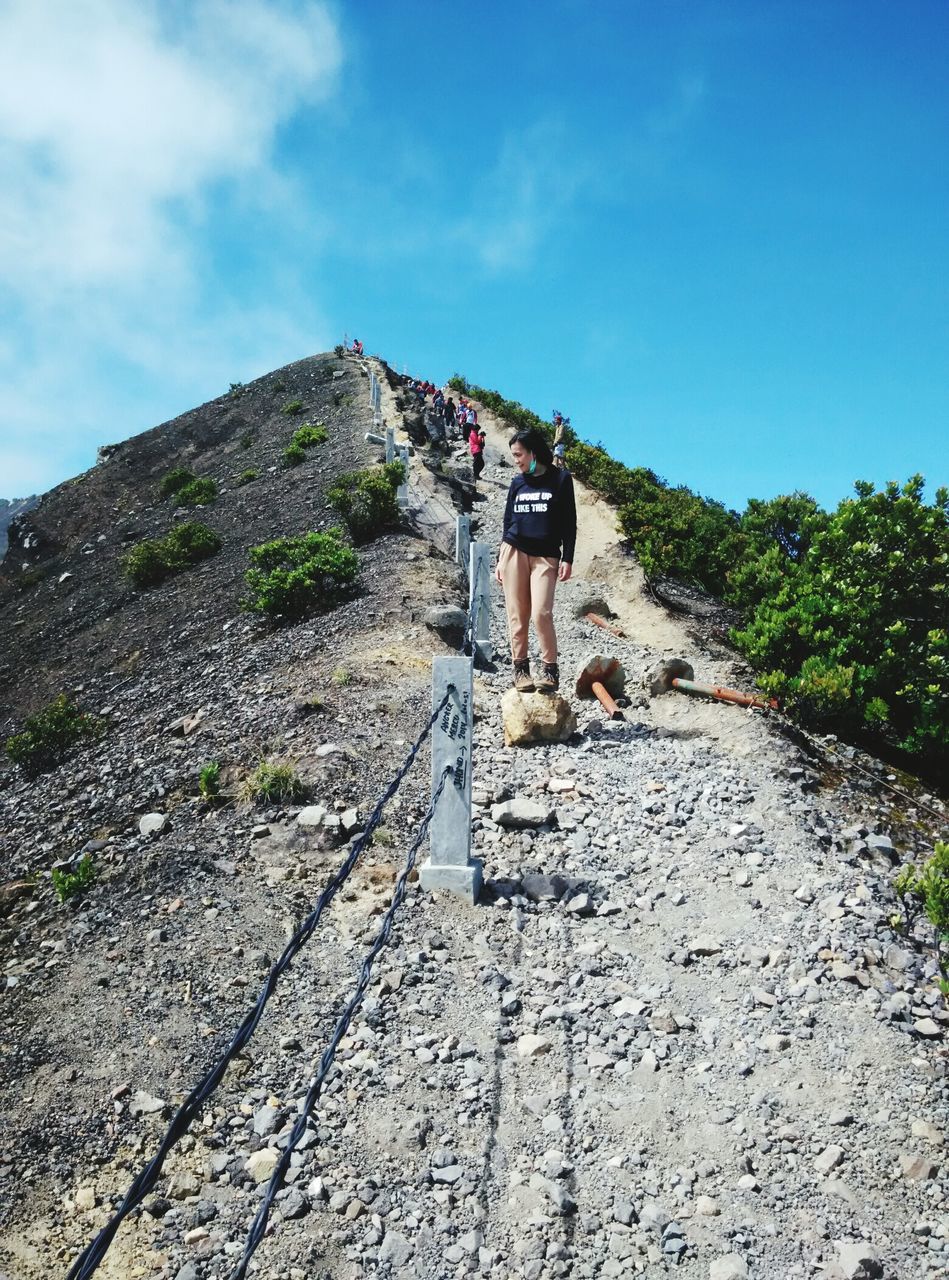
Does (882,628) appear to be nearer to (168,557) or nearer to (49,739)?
(49,739)

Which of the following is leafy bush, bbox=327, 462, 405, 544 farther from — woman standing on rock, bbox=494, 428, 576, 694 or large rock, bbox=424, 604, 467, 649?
woman standing on rock, bbox=494, 428, 576, 694

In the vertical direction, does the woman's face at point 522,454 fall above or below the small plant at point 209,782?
above

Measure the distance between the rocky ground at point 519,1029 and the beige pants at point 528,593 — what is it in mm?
972

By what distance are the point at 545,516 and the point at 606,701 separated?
2277 millimetres

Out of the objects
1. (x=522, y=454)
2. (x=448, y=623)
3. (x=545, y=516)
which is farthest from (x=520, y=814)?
(x=448, y=623)

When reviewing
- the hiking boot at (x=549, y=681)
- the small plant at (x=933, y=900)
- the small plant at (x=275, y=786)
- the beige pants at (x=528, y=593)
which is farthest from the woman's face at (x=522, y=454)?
the small plant at (x=933, y=900)

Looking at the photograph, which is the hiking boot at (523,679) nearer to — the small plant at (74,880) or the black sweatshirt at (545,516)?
the black sweatshirt at (545,516)

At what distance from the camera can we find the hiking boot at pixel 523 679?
8.05m

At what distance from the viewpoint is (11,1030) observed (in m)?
4.91

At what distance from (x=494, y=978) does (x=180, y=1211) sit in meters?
1.92

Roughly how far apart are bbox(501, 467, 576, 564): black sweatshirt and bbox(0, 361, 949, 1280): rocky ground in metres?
1.90

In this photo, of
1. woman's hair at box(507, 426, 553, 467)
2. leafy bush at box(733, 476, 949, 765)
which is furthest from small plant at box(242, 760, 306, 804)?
leafy bush at box(733, 476, 949, 765)

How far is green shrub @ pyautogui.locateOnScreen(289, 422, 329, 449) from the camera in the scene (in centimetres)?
2827

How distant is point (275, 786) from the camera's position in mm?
6770
